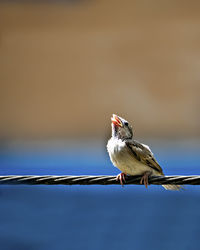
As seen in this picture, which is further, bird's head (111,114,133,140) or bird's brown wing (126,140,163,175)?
bird's head (111,114,133,140)

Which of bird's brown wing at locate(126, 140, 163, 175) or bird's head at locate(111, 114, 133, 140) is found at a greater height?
bird's head at locate(111, 114, 133, 140)

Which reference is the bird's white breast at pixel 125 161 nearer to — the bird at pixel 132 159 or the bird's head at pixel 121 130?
the bird at pixel 132 159

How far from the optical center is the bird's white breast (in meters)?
4.90

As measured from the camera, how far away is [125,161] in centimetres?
492

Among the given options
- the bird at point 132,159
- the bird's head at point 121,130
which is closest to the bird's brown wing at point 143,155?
the bird at point 132,159

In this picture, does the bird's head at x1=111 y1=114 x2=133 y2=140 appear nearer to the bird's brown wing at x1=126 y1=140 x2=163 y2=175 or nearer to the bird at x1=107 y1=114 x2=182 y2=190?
the bird at x1=107 y1=114 x2=182 y2=190

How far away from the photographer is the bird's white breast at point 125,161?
4902 mm

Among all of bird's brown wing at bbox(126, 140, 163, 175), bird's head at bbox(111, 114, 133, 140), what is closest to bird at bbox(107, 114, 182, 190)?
bird's brown wing at bbox(126, 140, 163, 175)

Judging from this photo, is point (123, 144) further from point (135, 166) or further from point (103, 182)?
point (103, 182)

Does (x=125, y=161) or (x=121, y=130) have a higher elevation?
(x=121, y=130)

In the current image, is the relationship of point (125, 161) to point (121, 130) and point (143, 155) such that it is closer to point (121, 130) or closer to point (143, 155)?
point (143, 155)

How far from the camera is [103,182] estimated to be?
3.85 metres

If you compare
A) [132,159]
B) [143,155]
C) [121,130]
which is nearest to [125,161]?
[132,159]

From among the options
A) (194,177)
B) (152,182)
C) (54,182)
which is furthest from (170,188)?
(54,182)
